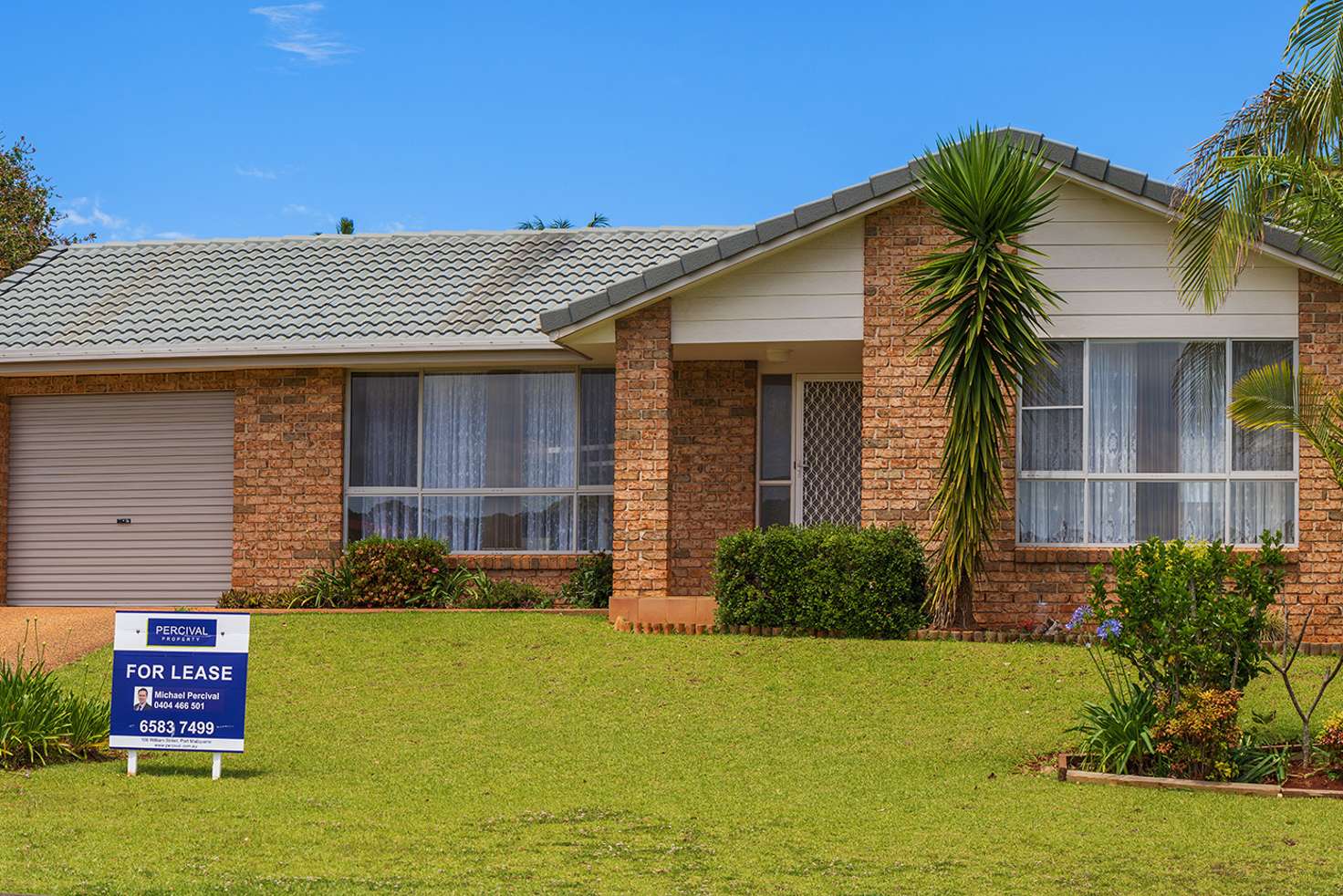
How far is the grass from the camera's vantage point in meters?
7.47

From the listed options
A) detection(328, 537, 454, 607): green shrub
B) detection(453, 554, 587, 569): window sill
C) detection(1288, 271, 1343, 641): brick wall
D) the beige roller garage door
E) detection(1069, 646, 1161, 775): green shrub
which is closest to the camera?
detection(1069, 646, 1161, 775): green shrub

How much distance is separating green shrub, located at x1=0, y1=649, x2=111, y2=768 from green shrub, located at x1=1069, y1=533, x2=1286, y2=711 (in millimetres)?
6330

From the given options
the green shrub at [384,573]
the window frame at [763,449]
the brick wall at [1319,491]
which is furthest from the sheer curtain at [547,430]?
the brick wall at [1319,491]

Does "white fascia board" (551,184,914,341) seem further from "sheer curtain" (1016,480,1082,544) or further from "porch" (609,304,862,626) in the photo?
"sheer curtain" (1016,480,1082,544)

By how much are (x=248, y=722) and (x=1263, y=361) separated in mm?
9603

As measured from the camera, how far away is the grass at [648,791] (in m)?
7.47

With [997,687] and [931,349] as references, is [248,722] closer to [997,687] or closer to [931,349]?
[997,687]

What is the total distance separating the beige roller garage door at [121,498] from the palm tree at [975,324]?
8.59 meters

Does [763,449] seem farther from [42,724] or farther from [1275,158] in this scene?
[42,724]

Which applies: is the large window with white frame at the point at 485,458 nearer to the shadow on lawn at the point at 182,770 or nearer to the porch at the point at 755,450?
the porch at the point at 755,450

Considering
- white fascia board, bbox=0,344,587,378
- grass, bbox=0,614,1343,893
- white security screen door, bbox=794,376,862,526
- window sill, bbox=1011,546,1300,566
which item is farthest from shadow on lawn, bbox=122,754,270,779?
white security screen door, bbox=794,376,862,526

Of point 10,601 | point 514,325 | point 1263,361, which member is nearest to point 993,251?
point 1263,361

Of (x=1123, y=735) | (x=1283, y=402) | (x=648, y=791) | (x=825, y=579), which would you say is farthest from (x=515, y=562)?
(x=1123, y=735)

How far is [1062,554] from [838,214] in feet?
12.4
